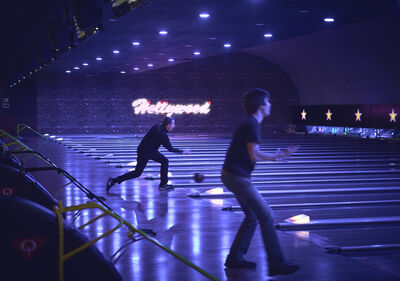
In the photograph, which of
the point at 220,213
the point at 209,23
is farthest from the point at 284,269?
the point at 209,23

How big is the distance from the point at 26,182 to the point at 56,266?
2019 mm

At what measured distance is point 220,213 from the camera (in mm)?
7266

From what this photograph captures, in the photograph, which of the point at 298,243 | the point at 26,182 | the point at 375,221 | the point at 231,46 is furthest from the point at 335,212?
the point at 231,46

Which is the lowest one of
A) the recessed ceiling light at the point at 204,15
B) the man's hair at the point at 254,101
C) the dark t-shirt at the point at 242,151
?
the dark t-shirt at the point at 242,151

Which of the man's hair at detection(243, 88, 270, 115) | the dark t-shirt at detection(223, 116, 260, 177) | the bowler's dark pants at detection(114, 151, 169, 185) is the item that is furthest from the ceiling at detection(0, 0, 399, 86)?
Result: the dark t-shirt at detection(223, 116, 260, 177)

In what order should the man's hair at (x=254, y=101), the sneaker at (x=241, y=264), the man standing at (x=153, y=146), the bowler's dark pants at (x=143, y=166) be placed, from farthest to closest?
the bowler's dark pants at (x=143, y=166)
the man standing at (x=153, y=146)
the sneaker at (x=241, y=264)
the man's hair at (x=254, y=101)

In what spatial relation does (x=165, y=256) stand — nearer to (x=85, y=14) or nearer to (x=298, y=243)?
(x=298, y=243)

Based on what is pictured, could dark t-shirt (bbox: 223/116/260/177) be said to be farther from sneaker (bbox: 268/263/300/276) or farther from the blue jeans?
sneaker (bbox: 268/263/300/276)

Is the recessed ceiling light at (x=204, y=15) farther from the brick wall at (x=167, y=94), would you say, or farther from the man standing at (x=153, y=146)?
the brick wall at (x=167, y=94)

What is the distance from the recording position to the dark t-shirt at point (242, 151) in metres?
4.27

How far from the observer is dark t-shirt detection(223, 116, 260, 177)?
14.0 ft

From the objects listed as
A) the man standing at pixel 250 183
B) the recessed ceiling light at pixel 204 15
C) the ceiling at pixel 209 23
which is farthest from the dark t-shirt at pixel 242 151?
the recessed ceiling light at pixel 204 15

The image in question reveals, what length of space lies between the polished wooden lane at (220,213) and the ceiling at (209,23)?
11.3 ft

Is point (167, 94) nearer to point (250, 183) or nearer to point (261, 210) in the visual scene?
point (250, 183)
